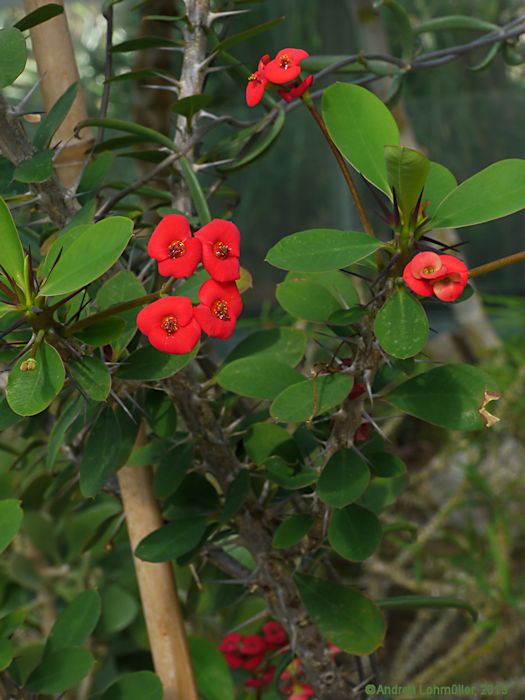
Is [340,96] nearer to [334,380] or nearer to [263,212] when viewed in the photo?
[334,380]

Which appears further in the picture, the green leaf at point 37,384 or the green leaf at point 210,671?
the green leaf at point 210,671

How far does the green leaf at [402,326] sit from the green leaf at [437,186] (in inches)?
2.1

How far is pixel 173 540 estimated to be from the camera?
0.44 meters

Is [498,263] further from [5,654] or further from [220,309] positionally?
[5,654]

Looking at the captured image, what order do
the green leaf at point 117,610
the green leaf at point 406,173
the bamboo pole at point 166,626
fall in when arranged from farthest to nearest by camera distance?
the green leaf at point 117,610 → the bamboo pole at point 166,626 → the green leaf at point 406,173

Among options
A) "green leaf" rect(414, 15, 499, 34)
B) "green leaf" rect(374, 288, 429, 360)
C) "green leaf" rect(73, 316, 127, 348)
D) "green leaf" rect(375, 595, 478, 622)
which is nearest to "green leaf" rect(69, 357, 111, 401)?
"green leaf" rect(73, 316, 127, 348)

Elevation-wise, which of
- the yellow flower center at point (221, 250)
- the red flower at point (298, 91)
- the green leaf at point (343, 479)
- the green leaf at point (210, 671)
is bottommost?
the green leaf at point (210, 671)

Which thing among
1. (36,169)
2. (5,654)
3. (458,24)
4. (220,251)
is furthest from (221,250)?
(458,24)

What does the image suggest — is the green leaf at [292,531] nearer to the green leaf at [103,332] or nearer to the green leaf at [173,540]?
the green leaf at [173,540]

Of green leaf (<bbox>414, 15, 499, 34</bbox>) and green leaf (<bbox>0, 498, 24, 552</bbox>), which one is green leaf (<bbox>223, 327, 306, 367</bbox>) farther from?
green leaf (<bbox>414, 15, 499, 34</bbox>)

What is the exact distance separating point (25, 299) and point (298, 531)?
0.63ft

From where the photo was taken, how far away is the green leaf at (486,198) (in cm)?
30

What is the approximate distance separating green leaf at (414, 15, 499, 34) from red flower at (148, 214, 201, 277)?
1.01ft

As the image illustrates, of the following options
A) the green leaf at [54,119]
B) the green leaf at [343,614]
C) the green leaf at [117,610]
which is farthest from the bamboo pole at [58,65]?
the green leaf at [117,610]
